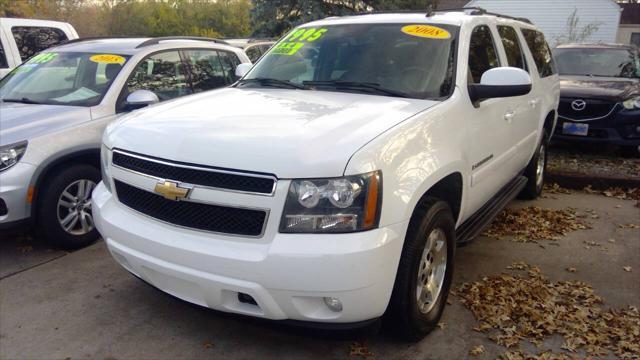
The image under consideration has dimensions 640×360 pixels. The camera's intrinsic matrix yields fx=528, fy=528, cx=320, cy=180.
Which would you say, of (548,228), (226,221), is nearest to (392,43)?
(226,221)

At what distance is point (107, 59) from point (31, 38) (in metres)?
4.48

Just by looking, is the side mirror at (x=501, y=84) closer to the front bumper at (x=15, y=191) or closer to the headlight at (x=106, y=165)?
the headlight at (x=106, y=165)

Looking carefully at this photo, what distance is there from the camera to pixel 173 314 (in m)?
3.45

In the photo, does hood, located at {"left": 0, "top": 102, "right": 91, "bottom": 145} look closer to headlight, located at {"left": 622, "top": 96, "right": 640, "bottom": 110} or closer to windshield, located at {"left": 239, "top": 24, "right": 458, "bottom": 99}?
windshield, located at {"left": 239, "top": 24, "right": 458, "bottom": 99}

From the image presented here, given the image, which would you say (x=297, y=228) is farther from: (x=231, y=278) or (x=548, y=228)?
(x=548, y=228)

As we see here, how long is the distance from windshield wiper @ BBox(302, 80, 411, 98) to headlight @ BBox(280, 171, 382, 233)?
1.20 metres

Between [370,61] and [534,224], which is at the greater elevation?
[370,61]

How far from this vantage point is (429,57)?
145 inches

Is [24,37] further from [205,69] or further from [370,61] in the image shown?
[370,61]

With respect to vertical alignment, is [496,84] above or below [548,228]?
above

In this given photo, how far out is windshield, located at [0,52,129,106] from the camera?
4918 mm

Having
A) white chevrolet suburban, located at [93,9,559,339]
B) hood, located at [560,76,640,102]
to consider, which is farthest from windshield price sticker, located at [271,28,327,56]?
hood, located at [560,76,640,102]

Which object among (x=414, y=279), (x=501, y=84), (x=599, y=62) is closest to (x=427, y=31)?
(x=501, y=84)

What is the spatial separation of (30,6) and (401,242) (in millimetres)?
30520
